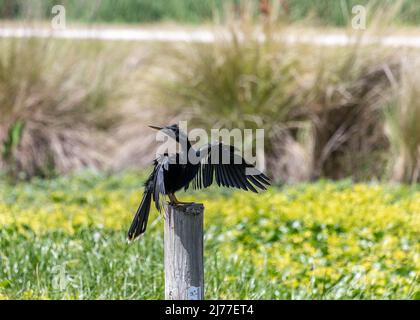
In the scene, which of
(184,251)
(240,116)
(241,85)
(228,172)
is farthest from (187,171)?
(241,85)

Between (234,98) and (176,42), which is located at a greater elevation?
(176,42)

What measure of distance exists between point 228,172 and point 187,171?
186mm

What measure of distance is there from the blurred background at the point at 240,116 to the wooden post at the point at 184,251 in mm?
2228

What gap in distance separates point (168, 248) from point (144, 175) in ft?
15.1

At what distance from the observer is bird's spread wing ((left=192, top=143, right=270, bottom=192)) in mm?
3230

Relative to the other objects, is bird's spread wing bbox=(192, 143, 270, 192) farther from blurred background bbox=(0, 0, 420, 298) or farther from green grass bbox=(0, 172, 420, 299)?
blurred background bbox=(0, 0, 420, 298)

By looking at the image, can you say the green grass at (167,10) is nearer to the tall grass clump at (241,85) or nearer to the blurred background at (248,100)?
the blurred background at (248,100)

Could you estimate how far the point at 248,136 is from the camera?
762 cm

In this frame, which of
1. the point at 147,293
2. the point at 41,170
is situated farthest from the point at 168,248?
the point at 41,170

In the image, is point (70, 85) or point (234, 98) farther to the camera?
point (70, 85)

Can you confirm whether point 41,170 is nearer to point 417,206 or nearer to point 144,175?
point 144,175

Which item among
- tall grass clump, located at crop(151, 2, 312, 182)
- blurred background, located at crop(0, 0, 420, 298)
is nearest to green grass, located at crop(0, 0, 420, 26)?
blurred background, located at crop(0, 0, 420, 298)

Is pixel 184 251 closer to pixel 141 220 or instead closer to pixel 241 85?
pixel 141 220

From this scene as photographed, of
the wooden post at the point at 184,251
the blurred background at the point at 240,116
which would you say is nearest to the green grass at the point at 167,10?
the blurred background at the point at 240,116
